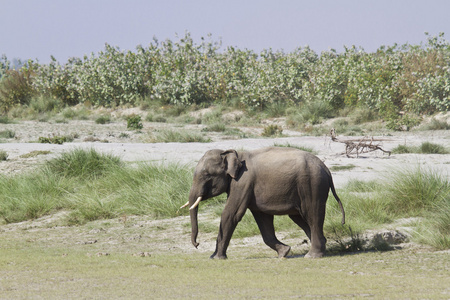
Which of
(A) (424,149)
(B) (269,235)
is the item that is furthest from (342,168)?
(B) (269,235)

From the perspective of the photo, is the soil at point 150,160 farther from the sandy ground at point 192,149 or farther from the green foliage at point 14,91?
the green foliage at point 14,91

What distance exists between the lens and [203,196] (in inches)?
289

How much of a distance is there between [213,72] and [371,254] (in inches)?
1052

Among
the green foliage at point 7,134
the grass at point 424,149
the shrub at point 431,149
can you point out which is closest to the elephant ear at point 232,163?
the grass at point 424,149

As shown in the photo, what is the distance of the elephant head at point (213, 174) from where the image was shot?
7.14 metres

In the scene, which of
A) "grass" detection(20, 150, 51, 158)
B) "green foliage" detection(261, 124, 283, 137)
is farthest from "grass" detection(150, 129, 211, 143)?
"grass" detection(20, 150, 51, 158)

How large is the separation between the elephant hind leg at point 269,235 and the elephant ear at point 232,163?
2.21ft

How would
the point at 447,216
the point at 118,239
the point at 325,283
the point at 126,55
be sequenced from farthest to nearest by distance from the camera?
1. the point at 126,55
2. the point at 118,239
3. the point at 447,216
4. the point at 325,283

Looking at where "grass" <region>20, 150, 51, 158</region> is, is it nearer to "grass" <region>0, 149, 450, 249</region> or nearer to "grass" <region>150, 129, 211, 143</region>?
"grass" <region>0, 149, 450, 249</region>

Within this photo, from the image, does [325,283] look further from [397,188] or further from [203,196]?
[397,188]

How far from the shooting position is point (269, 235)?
739cm

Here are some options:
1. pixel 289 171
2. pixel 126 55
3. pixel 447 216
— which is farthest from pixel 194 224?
pixel 126 55

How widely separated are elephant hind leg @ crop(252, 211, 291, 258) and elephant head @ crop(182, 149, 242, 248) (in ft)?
1.87

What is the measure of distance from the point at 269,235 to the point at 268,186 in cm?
64
